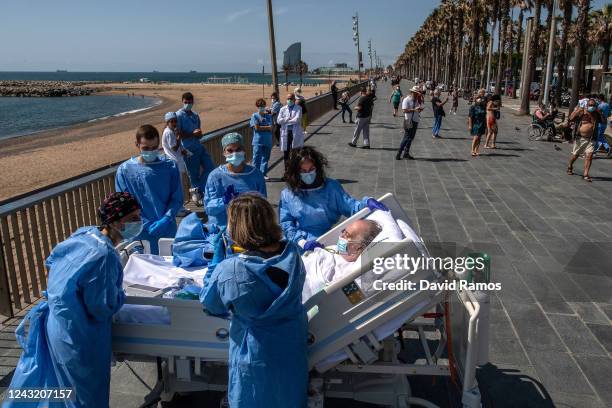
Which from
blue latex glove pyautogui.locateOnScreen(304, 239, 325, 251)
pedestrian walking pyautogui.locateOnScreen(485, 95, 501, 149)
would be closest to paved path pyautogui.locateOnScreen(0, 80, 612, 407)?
pedestrian walking pyautogui.locateOnScreen(485, 95, 501, 149)

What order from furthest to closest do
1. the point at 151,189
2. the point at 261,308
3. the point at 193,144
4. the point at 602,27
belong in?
the point at 602,27 → the point at 193,144 → the point at 151,189 → the point at 261,308

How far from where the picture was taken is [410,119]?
40.4 ft

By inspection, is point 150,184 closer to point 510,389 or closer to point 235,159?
point 235,159

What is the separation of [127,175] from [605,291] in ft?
16.5

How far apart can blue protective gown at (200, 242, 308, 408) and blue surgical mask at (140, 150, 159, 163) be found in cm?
251

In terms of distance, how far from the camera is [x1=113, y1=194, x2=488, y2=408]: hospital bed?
273 cm

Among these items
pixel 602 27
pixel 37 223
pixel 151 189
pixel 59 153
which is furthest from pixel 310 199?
pixel 602 27

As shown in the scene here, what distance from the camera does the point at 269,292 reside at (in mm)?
2455

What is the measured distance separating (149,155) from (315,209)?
171 cm

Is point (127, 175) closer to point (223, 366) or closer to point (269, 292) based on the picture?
point (223, 366)

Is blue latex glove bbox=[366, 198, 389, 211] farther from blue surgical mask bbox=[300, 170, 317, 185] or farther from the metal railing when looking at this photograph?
the metal railing

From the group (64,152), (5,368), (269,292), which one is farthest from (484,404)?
(64,152)

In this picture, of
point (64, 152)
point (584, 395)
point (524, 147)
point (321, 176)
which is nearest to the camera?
point (584, 395)

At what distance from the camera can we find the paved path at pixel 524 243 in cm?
372
